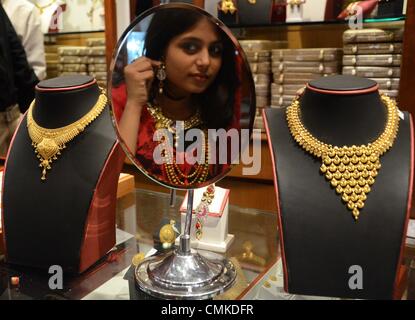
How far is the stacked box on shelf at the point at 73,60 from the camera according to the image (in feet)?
6.52

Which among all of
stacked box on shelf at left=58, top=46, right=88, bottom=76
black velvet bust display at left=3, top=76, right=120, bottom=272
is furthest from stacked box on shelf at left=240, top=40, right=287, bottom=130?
black velvet bust display at left=3, top=76, right=120, bottom=272

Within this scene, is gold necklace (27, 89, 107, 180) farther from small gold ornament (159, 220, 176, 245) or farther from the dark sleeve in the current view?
the dark sleeve

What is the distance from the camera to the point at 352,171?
0.76 metres

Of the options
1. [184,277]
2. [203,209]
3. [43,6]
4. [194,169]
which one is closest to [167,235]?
[203,209]

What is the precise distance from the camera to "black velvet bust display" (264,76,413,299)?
711 mm

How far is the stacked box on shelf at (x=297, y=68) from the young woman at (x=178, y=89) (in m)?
0.84

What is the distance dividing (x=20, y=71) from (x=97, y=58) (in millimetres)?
317

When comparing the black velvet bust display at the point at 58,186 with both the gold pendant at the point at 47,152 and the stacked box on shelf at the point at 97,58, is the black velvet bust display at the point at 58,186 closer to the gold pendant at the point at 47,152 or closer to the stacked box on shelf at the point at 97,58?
the gold pendant at the point at 47,152

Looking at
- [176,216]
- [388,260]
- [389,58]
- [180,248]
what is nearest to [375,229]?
[388,260]

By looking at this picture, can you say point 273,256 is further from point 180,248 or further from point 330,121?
point 330,121

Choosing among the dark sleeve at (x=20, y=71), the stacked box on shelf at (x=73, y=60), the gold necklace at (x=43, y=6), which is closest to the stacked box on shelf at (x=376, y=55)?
the stacked box on shelf at (x=73, y=60)

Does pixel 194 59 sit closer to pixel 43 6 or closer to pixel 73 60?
pixel 73 60

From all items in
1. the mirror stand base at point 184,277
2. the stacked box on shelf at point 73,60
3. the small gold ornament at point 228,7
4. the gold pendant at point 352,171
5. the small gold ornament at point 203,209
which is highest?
the small gold ornament at point 228,7

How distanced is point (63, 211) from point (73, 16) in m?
1.54
